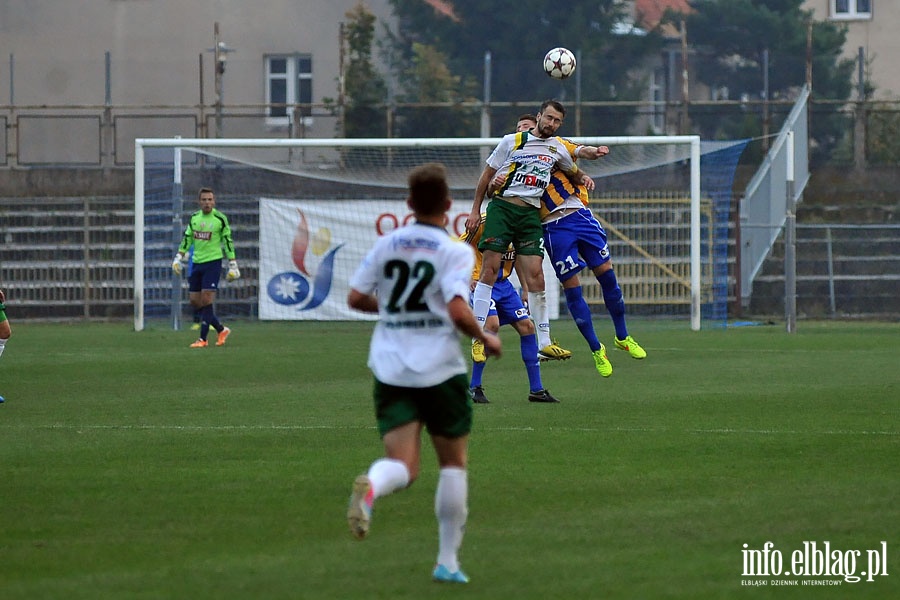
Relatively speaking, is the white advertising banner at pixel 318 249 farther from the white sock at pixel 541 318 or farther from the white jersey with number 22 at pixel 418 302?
the white jersey with number 22 at pixel 418 302

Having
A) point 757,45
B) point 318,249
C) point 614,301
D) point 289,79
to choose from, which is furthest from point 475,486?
point 757,45

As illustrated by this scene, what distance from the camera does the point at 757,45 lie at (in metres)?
43.9

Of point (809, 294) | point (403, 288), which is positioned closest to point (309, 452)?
point (403, 288)

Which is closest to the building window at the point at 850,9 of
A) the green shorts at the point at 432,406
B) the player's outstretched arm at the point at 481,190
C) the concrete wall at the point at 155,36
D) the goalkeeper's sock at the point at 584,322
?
the concrete wall at the point at 155,36

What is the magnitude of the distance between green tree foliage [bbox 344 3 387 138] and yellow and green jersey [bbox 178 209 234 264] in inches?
426

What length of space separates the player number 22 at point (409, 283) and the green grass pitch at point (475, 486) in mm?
1033

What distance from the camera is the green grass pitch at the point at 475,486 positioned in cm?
564

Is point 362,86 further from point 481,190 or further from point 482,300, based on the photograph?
point 482,300

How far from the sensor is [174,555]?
604 centimetres

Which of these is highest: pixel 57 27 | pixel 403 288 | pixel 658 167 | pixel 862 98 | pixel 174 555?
pixel 57 27

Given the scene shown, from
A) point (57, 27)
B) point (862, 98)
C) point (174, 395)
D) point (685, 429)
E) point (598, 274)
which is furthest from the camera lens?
point (57, 27)

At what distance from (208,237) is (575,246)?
8512 millimetres

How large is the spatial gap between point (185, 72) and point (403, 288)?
1277 inches

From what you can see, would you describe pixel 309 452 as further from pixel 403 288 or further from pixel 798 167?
pixel 798 167
